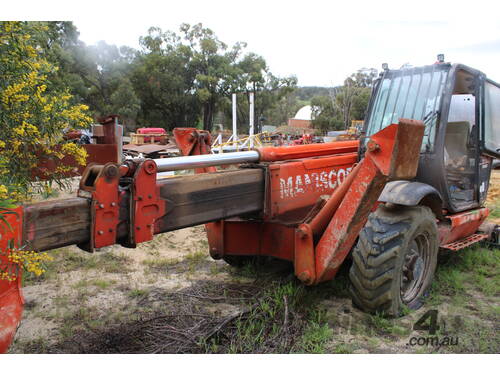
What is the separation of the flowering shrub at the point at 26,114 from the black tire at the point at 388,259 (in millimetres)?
2389

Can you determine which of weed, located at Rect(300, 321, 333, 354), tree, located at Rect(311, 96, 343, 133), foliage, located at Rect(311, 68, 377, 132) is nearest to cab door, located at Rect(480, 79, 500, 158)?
weed, located at Rect(300, 321, 333, 354)

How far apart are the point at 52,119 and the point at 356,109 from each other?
1682 inches

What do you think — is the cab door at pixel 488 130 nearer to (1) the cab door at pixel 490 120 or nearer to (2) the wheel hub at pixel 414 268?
(1) the cab door at pixel 490 120

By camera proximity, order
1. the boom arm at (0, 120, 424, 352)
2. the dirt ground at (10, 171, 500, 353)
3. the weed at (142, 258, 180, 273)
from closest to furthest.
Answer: the boom arm at (0, 120, 424, 352), the dirt ground at (10, 171, 500, 353), the weed at (142, 258, 180, 273)

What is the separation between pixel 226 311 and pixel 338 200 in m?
1.46

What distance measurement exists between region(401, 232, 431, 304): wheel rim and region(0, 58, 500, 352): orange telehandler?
0.01 meters

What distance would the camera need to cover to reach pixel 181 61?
104 ft

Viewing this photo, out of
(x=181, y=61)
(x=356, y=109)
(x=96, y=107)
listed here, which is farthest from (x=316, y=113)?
(x=96, y=107)

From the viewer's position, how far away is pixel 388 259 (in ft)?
11.8

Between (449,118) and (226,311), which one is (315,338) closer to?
(226,311)

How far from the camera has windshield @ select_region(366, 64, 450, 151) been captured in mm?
4395

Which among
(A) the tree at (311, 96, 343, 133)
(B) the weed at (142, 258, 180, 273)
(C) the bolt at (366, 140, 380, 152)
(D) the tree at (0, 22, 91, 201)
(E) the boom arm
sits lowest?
(B) the weed at (142, 258, 180, 273)

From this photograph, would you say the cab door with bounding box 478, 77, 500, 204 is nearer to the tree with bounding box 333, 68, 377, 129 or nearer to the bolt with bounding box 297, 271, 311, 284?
the bolt with bounding box 297, 271, 311, 284

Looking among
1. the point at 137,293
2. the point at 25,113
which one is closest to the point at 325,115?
the point at 137,293
